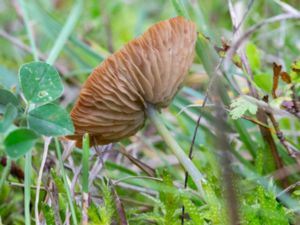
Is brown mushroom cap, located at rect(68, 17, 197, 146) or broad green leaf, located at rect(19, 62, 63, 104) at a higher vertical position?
broad green leaf, located at rect(19, 62, 63, 104)

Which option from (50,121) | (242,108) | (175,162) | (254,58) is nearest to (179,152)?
(242,108)

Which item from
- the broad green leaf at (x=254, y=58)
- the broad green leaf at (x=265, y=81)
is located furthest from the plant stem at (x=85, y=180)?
the broad green leaf at (x=254, y=58)

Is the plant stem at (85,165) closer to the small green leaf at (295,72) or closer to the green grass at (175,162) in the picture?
the green grass at (175,162)

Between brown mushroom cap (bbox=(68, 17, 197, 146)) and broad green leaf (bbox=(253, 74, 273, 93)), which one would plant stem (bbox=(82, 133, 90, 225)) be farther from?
broad green leaf (bbox=(253, 74, 273, 93))

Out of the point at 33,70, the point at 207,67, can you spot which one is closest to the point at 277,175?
the point at 207,67

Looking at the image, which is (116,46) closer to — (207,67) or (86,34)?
(86,34)

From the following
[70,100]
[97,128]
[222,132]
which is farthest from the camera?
[70,100]

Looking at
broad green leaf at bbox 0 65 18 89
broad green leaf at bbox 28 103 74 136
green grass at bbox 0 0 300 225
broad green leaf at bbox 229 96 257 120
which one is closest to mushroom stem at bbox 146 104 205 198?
green grass at bbox 0 0 300 225
